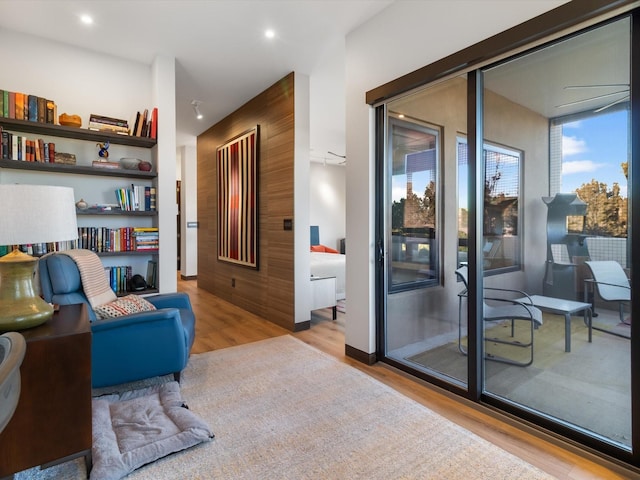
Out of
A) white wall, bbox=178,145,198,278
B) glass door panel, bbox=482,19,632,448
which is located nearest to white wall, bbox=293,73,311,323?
glass door panel, bbox=482,19,632,448

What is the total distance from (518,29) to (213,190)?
4.89m

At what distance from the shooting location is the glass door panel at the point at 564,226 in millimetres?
1710

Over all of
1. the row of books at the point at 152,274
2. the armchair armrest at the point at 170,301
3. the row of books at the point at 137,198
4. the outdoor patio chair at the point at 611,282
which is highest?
the row of books at the point at 137,198

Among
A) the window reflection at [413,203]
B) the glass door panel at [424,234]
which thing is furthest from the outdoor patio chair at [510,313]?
the window reflection at [413,203]

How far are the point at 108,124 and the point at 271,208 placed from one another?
1.87 metres

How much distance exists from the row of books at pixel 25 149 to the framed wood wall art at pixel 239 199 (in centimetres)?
212

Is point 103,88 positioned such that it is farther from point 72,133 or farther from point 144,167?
point 144,167

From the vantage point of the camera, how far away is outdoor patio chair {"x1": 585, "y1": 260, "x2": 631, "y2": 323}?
5.53 feet

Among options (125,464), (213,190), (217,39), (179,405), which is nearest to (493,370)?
(179,405)

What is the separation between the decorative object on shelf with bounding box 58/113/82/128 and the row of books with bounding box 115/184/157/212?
0.67 meters

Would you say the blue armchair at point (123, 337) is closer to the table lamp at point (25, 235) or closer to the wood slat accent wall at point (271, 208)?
the table lamp at point (25, 235)

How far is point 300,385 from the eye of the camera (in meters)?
2.49

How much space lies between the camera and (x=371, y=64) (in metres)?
Answer: 2.85

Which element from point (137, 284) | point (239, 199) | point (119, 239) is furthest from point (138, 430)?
point (239, 199)
